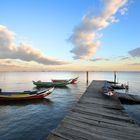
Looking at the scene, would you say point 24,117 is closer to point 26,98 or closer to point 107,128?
point 26,98

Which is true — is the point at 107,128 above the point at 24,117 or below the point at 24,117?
above

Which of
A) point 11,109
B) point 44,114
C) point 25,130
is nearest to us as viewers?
point 25,130

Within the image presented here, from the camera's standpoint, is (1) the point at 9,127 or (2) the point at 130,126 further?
(1) the point at 9,127

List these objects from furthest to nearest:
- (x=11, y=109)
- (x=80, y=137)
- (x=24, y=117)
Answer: (x=11, y=109), (x=24, y=117), (x=80, y=137)

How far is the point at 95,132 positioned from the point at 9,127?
1043 centimetres

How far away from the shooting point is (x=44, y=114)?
2289 cm

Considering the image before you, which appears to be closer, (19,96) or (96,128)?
(96,128)

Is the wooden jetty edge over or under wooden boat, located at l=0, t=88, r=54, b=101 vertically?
over

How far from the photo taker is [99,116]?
14.9 metres

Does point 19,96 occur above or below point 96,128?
below

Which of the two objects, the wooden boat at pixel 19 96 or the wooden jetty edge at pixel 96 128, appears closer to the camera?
the wooden jetty edge at pixel 96 128

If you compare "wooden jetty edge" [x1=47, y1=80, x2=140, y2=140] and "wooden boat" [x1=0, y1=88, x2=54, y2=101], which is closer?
"wooden jetty edge" [x1=47, y1=80, x2=140, y2=140]

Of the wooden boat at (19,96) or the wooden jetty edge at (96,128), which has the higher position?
the wooden jetty edge at (96,128)

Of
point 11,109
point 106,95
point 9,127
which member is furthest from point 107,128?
point 11,109
